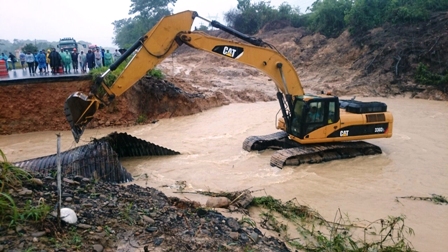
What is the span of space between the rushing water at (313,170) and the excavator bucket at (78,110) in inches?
72.3

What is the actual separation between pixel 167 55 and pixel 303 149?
4.12 meters

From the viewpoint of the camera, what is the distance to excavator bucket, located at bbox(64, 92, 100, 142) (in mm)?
7227

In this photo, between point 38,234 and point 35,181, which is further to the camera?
point 35,181

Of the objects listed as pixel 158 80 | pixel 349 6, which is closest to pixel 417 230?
pixel 158 80

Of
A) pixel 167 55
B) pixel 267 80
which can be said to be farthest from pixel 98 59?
pixel 267 80

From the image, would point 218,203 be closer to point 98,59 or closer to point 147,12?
point 98,59

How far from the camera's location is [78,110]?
7332 millimetres

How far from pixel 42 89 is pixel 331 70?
16859 millimetres

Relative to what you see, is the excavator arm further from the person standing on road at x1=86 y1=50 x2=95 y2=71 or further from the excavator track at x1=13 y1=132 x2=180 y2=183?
the person standing on road at x1=86 y1=50 x2=95 y2=71

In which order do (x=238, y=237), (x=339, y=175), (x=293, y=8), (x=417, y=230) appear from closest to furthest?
(x=238, y=237) → (x=417, y=230) → (x=339, y=175) → (x=293, y=8)

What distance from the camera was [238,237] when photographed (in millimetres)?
4605

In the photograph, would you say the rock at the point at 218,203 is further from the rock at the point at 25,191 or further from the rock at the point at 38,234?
the rock at the point at 38,234

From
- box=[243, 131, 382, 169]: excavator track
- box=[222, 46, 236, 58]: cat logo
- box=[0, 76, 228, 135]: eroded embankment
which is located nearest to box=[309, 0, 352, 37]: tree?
box=[0, 76, 228, 135]: eroded embankment

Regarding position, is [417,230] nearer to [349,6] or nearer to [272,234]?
[272,234]
